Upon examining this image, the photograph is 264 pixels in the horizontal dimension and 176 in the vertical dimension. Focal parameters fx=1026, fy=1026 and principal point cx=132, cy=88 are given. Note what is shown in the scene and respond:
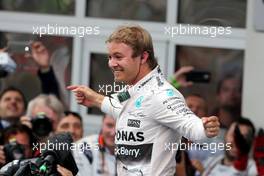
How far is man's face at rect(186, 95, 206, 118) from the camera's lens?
8884mm

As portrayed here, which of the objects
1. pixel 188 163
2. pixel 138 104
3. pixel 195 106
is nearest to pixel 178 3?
pixel 195 106

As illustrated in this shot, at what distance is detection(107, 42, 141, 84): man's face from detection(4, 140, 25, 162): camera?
1.99 metres

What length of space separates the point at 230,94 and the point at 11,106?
1.99 metres

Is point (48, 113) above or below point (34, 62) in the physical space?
below

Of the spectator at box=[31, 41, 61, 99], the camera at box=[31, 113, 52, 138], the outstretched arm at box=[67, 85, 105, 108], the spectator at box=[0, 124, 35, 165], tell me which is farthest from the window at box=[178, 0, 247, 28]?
the outstretched arm at box=[67, 85, 105, 108]

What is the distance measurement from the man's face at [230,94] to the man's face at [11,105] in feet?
5.99

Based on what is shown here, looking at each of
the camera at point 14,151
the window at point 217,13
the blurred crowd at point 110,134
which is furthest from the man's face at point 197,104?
the camera at point 14,151

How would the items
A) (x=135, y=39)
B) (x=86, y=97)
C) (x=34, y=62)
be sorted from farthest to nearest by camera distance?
(x=34, y=62) → (x=86, y=97) → (x=135, y=39)

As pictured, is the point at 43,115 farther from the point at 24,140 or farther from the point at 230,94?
the point at 230,94

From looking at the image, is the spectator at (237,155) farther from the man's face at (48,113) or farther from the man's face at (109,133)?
the man's face at (48,113)

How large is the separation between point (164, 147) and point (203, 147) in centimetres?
357

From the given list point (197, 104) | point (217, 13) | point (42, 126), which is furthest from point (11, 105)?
point (217, 13)

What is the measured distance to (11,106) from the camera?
920 cm

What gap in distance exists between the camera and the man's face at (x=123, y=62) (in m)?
5.16
